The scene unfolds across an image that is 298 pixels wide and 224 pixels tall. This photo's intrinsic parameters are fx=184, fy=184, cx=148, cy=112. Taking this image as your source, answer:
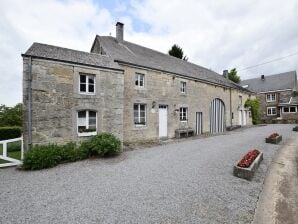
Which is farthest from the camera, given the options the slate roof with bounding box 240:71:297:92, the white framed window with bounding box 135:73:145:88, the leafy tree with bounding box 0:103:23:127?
the slate roof with bounding box 240:71:297:92

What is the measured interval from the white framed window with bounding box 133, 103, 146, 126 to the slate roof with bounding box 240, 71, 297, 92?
29.2m

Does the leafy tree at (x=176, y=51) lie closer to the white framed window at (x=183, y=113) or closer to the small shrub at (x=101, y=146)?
the white framed window at (x=183, y=113)

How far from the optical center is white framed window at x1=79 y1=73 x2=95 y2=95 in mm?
9498

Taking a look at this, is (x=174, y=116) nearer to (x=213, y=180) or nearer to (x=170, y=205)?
(x=213, y=180)

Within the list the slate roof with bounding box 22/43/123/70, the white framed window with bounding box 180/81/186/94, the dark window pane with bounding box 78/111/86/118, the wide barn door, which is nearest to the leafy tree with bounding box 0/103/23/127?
the slate roof with bounding box 22/43/123/70

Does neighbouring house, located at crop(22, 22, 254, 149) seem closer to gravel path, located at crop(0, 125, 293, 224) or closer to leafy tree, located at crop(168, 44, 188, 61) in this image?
gravel path, located at crop(0, 125, 293, 224)

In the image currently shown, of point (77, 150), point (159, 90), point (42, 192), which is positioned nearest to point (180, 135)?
point (159, 90)

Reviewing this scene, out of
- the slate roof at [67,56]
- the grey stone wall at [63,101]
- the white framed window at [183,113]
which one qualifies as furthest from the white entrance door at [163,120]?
the slate roof at [67,56]

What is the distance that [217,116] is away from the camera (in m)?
18.8

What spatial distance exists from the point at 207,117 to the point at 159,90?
21.4ft

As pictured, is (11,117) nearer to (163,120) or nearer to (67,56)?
(67,56)

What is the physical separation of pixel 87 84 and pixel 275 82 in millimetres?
35008

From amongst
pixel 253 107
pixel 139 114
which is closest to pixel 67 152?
pixel 139 114

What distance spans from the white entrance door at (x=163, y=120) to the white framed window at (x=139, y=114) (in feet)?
4.65
